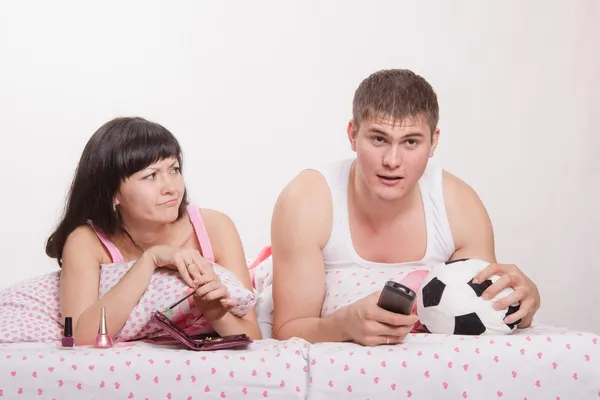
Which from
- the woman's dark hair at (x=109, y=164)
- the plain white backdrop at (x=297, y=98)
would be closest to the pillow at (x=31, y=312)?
the woman's dark hair at (x=109, y=164)

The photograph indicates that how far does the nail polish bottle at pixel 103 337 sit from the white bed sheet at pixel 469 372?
522mm

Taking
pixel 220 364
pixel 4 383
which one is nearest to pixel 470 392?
pixel 220 364

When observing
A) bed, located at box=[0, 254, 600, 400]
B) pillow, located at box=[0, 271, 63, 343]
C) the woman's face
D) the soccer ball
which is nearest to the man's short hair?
the soccer ball

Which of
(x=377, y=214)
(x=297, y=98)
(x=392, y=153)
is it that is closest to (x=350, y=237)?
(x=377, y=214)

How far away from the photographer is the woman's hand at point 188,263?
2.33 meters

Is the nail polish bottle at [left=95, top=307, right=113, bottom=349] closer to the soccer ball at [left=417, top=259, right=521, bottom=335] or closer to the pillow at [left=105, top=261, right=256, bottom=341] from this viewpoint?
the pillow at [left=105, top=261, right=256, bottom=341]

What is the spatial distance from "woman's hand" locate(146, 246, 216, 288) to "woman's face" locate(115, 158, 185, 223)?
20 centimetres

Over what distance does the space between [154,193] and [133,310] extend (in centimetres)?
37

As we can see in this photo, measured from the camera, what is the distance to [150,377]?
196cm

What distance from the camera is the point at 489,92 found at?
15.1 feet

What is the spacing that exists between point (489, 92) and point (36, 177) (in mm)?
2397

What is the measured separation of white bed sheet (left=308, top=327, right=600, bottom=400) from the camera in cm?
196

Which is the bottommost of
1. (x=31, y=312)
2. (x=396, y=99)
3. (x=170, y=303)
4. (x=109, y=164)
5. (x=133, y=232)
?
(x=31, y=312)

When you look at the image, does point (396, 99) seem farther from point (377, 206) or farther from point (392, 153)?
point (377, 206)
